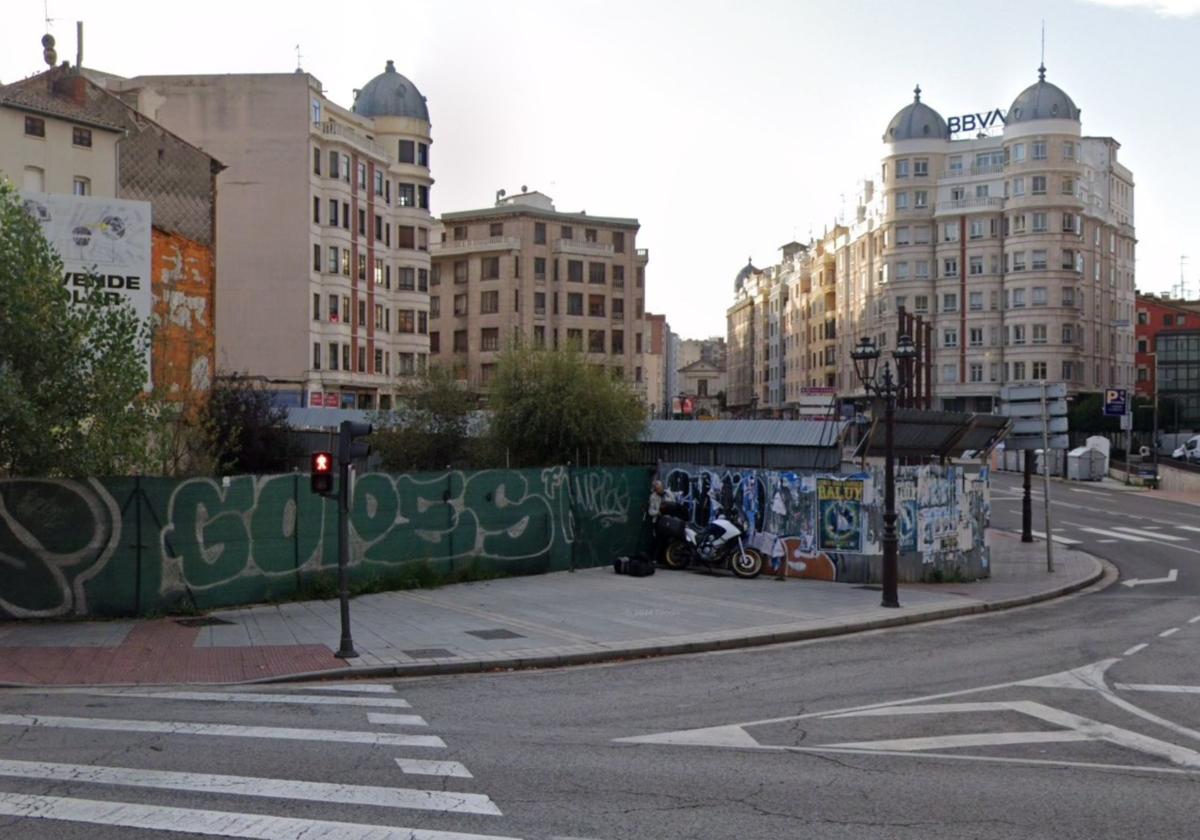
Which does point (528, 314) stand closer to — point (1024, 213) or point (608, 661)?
point (1024, 213)

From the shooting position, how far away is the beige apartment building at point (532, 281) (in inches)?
3440

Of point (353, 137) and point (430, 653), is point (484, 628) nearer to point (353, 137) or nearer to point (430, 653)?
point (430, 653)

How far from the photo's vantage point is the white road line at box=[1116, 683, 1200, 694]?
13.2 meters

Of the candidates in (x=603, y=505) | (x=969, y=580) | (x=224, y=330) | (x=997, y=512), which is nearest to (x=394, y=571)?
(x=603, y=505)

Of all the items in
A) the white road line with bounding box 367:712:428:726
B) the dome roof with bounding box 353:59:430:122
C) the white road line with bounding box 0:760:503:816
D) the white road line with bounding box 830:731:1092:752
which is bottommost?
the white road line with bounding box 367:712:428:726

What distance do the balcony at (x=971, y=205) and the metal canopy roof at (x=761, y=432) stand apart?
5853cm

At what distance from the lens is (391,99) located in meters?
74.3

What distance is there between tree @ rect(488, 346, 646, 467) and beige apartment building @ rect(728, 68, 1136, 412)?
5061 centimetres

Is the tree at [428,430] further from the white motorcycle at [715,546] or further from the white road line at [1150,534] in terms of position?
the white road line at [1150,534]

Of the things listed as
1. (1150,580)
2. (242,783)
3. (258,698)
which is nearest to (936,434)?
(1150,580)

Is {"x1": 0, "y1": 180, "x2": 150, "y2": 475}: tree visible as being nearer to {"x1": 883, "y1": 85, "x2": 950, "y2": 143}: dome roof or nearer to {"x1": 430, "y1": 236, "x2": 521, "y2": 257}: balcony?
{"x1": 430, "y1": 236, "x2": 521, "y2": 257}: balcony

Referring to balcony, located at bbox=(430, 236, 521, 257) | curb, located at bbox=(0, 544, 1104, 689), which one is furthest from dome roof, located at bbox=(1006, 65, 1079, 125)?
curb, located at bbox=(0, 544, 1104, 689)

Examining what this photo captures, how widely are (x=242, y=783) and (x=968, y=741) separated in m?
6.47

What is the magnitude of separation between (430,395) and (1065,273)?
56.5 m
